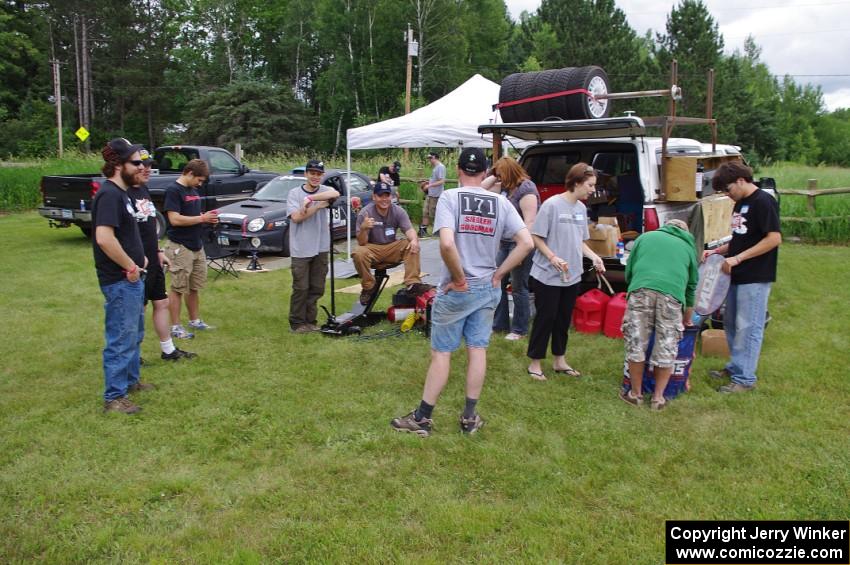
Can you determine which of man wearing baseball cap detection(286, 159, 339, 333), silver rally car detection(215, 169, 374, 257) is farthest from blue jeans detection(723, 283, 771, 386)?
silver rally car detection(215, 169, 374, 257)

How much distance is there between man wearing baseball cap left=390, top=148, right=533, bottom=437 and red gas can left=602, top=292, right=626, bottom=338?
2.66 m

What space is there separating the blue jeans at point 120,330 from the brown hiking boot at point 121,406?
0.03 meters

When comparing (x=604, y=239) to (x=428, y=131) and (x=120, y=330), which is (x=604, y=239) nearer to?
(x=428, y=131)

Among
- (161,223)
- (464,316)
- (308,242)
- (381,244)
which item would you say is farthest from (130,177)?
(161,223)

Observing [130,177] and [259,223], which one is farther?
[259,223]

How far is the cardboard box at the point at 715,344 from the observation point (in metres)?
5.54

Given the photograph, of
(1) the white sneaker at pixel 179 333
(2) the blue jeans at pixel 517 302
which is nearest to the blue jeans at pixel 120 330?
(1) the white sneaker at pixel 179 333

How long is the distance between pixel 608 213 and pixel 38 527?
5.98 meters

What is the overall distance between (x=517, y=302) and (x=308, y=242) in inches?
83.7

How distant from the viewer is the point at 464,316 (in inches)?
149

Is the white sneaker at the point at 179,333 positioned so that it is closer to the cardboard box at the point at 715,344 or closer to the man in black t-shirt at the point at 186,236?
the man in black t-shirt at the point at 186,236

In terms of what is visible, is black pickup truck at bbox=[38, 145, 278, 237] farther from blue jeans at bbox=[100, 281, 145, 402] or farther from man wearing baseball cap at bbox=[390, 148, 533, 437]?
man wearing baseball cap at bbox=[390, 148, 533, 437]

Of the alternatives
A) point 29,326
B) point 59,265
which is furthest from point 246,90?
point 29,326

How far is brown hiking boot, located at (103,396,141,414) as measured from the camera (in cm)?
434
